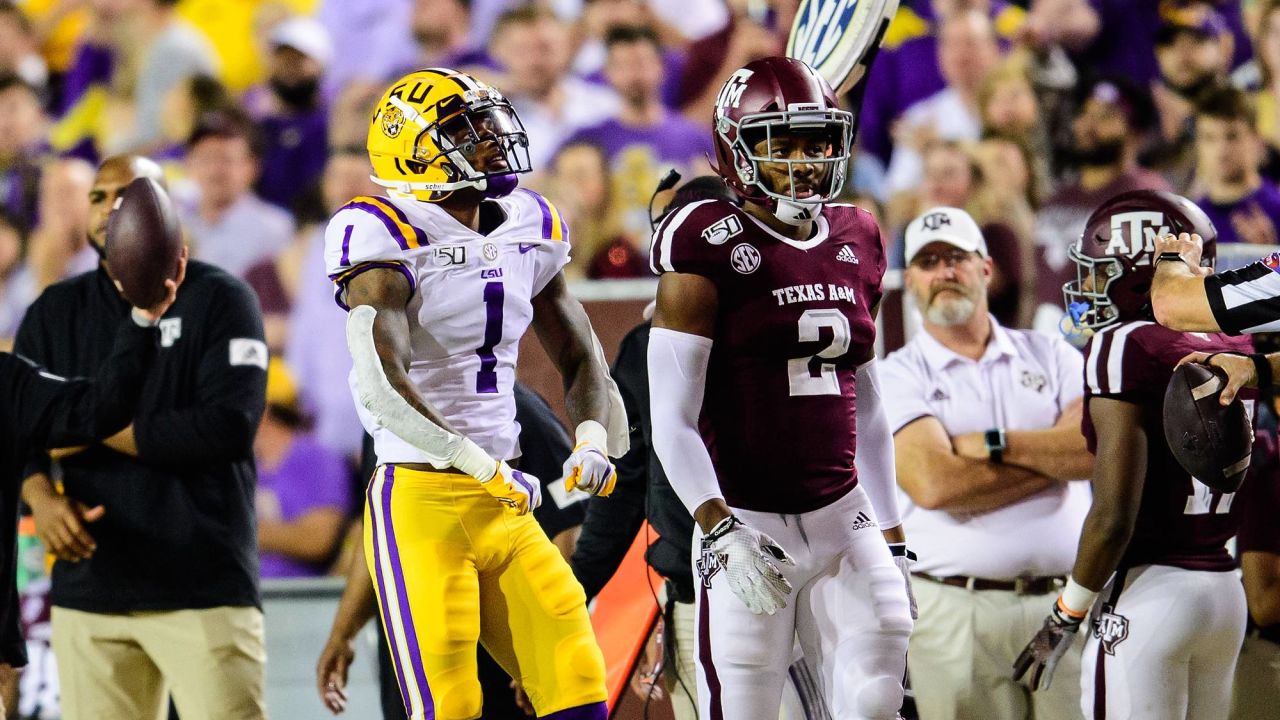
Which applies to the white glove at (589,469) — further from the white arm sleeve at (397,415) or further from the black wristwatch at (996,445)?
the black wristwatch at (996,445)

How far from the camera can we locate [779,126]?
3.23 m

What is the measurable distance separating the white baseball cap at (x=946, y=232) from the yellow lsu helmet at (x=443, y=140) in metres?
1.62

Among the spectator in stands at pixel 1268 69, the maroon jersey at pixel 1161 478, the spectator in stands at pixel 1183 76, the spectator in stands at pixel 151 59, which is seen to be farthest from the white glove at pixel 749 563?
the spectator in stands at pixel 151 59

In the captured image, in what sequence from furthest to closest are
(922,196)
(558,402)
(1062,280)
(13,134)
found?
1. (13,134)
2. (922,196)
3. (1062,280)
4. (558,402)

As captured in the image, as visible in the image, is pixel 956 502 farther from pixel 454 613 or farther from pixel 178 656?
pixel 178 656

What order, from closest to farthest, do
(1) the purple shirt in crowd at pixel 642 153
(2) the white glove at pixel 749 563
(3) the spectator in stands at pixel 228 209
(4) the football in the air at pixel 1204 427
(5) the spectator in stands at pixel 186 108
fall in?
(2) the white glove at pixel 749 563 → (4) the football in the air at pixel 1204 427 → (1) the purple shirt in crowd at pixel 642 153 → (3) the spectator in stands at pixel 228 209 → (5) the spectator in stands at pixel 186 108

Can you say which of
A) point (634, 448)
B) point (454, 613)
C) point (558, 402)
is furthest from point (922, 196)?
point (454, 613)

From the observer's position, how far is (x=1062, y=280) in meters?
5.59

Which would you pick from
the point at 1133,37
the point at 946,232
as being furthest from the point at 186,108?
the point at 946,232

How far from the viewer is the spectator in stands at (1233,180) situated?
7.29 m

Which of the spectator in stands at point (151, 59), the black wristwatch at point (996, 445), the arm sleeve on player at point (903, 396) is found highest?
the spectator in stands at point (151, 59)

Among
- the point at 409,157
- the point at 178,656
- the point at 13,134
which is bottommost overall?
the point at 178,656

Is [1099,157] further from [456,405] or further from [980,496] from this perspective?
[456,405]

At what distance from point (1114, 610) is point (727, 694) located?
38.1 inches
